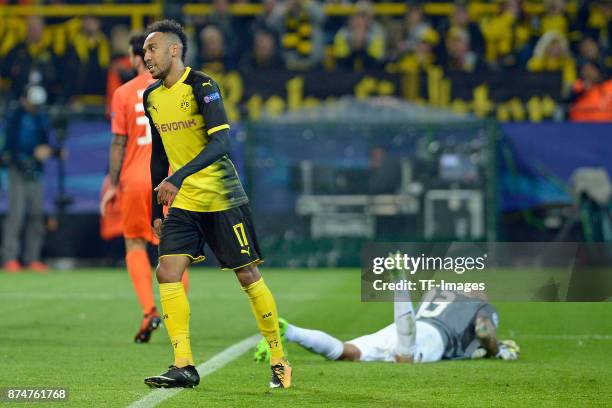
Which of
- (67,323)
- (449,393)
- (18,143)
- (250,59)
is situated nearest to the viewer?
(449,393)

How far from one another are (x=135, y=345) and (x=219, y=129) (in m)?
3.09

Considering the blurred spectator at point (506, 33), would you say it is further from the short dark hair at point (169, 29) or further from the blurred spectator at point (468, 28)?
the short dark hair at point (169, 29)

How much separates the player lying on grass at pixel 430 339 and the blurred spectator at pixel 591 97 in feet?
35.1

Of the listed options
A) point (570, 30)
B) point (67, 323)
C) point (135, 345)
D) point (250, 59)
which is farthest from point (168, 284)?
point (570, 30)

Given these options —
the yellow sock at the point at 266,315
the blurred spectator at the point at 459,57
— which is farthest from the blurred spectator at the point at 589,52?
the yellow sock at the point at 266,315

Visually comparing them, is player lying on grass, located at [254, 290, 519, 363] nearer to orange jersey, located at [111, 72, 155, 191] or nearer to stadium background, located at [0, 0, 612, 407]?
orange jersey, located at [111, 72, 155, 191]

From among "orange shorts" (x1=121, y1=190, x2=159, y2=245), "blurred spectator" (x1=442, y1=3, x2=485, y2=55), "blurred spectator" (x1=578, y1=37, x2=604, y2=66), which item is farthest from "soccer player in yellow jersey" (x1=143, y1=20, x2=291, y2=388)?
"blurred spectator" (x1=442, y1=3, x2=485, y2=55)

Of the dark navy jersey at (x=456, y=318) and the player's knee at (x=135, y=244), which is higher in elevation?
the player's knee at (x=135, y=244)

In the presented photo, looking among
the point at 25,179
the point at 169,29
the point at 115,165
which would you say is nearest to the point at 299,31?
the point at 25,179

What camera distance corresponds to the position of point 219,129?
305 inches

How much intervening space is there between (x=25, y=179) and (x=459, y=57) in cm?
652

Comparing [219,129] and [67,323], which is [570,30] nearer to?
[67,323]

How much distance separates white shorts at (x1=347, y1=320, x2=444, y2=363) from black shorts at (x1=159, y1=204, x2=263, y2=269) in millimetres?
1634

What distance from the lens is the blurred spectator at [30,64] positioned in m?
20.2
